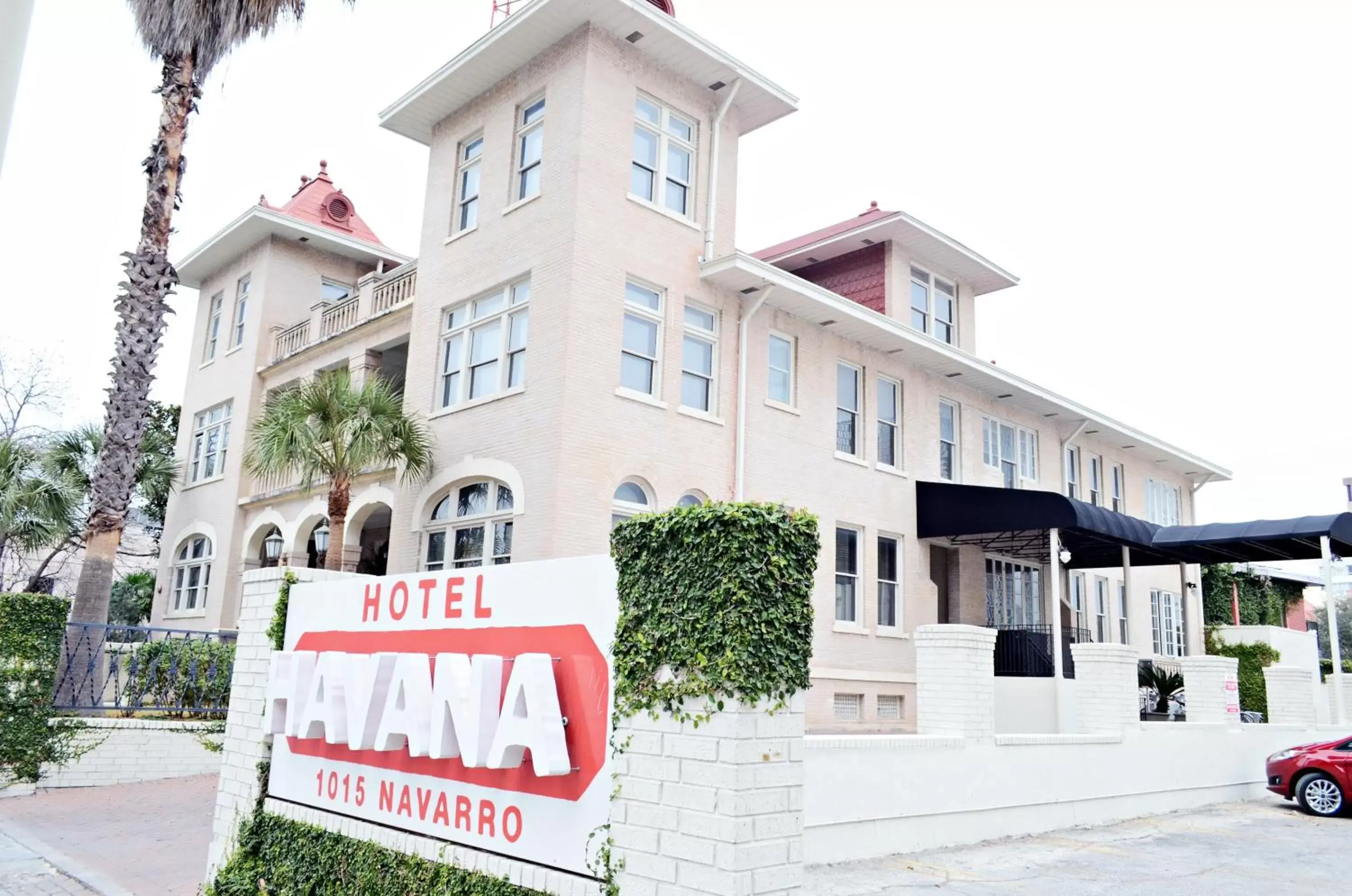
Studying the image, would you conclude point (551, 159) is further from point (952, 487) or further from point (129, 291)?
point (952, 487)

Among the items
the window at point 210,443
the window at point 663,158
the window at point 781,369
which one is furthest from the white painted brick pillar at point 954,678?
the window at point 210,443

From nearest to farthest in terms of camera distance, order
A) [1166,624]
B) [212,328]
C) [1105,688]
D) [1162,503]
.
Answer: [1105,688] → [212,328] → [1166,624] → [1162,503]

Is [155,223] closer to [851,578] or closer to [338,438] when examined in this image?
[338,438]

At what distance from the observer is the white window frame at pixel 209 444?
87.3 feet

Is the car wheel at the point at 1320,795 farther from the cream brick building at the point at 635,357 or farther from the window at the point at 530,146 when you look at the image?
the window at the point at 530,146

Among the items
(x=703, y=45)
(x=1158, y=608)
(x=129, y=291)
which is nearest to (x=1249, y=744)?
(x=1158, y=608)

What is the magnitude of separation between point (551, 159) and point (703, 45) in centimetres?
338

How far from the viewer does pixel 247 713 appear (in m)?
9.45

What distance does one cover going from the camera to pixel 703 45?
18.0 m

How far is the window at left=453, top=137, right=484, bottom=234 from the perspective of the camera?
19438 mm

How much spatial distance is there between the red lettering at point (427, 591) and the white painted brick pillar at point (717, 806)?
262cm

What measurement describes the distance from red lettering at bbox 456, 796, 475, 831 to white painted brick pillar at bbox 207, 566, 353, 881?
2821 mm

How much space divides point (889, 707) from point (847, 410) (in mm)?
5926

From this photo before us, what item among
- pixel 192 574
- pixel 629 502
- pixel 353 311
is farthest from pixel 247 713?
pixel 192 574
